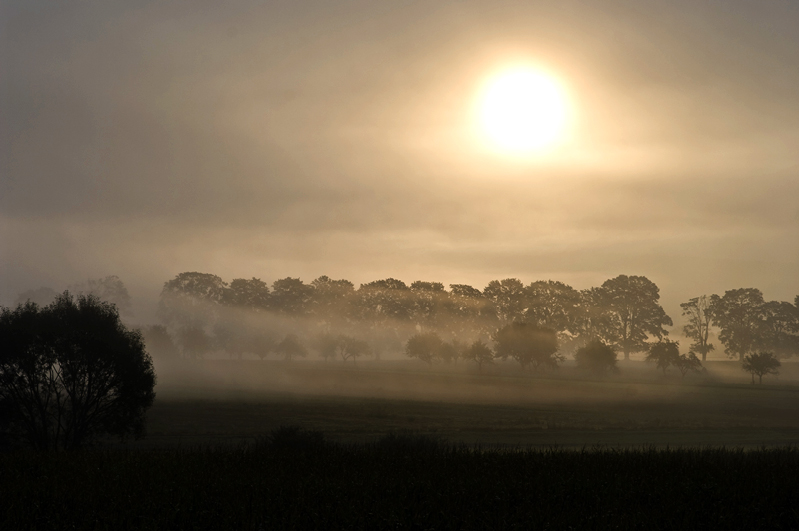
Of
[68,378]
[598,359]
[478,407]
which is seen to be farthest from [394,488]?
[598,359]

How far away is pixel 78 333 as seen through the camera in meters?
41.0

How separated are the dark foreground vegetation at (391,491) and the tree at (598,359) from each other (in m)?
83.5

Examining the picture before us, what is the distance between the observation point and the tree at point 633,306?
124m

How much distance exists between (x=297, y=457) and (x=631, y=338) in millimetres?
115183

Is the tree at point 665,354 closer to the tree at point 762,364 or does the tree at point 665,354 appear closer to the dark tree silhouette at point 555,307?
the tree at point 762,364

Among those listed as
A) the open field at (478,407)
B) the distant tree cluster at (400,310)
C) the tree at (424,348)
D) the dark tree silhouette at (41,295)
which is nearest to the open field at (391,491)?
the open field at (478,407)

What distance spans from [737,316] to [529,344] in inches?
2322

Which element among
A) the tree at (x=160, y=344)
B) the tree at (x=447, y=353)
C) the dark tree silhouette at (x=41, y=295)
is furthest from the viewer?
the dark tree silhouette at (x=41, y=295)

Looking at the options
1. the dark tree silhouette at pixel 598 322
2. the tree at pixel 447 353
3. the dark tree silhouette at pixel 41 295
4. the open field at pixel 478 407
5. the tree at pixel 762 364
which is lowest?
the open field at pixel 478 407

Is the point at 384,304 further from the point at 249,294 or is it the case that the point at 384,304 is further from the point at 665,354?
the point at 665,354

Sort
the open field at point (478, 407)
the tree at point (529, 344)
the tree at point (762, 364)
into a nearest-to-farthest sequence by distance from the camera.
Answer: the open field at point (478, 407), the tree at point (762, 364), the tree at point (529, 344)

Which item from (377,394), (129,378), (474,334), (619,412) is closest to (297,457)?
(129,378)

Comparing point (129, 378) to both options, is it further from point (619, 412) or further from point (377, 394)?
point (619, 412)

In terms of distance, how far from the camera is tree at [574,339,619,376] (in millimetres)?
101188
